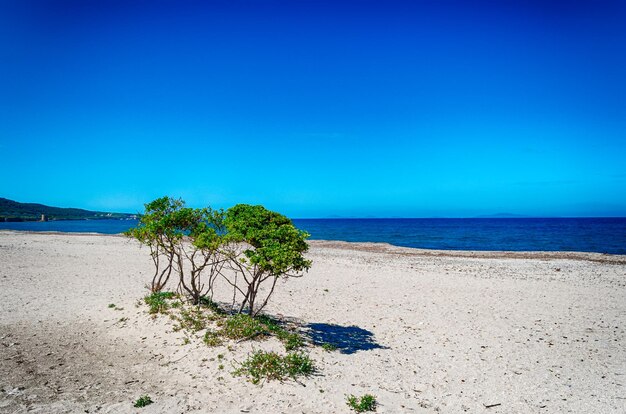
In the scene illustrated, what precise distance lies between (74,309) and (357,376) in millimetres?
9924

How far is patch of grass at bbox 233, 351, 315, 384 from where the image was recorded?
8094 millimetres

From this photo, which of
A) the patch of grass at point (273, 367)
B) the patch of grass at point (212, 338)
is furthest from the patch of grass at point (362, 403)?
the patch of grass at point (212, 338)

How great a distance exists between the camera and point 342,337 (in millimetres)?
11508

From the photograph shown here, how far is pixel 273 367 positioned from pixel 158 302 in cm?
529

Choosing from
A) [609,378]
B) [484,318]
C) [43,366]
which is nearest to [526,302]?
[484,318]

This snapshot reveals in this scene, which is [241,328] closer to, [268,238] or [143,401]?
[268,238]

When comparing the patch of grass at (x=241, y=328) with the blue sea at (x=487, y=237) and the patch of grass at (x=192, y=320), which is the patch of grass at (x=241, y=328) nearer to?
the patch of grass at (x=192, y=320)

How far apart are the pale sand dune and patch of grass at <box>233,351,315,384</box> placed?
11.4 inches

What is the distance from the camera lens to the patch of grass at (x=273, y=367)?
26.6 feet

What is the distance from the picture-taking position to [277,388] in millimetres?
7707

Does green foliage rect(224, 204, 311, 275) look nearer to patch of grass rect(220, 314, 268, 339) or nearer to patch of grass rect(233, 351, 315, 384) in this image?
patch of grass rect(220, 314, 268, 339)

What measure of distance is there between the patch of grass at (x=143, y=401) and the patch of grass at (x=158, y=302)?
4504 millimetres

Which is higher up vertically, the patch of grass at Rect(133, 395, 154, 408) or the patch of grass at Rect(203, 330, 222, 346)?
the patch of grass at Rect(203, 330, 222, 346)

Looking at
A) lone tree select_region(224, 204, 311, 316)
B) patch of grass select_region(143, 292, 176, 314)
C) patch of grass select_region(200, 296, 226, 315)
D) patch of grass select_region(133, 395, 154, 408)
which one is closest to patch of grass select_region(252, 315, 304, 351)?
lone tree select_region(224, 204, 311, 316)
